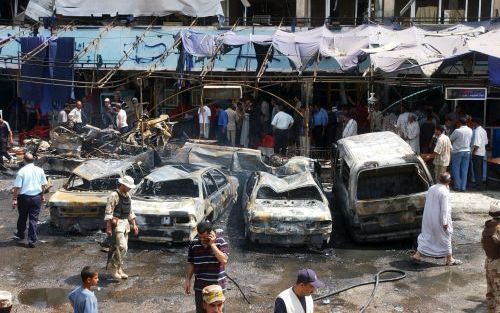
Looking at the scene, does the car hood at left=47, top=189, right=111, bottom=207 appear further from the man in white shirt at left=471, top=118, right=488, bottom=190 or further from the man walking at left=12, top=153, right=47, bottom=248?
the man in white shirt at left=471, top=118, right=488, bottom=190

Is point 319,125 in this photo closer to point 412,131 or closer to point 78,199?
point 412,131

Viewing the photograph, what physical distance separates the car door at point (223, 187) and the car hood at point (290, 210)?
4.53 ft

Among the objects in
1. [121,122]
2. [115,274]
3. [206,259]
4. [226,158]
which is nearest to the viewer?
[206,259]

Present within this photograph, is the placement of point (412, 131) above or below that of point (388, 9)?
below

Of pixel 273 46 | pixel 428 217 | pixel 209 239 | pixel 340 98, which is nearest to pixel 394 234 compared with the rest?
pixel 428 217

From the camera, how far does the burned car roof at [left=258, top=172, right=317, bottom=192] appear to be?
1313 centimetres

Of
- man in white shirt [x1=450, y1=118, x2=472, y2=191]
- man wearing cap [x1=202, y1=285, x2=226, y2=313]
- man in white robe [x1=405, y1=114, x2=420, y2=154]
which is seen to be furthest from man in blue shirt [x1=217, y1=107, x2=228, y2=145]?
man wearing cap [x1=202, y1=285, x2=226, y2=313]

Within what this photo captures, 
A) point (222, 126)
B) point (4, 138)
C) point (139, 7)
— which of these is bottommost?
point (4, 138)

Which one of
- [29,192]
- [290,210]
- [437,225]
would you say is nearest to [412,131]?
[290,210]

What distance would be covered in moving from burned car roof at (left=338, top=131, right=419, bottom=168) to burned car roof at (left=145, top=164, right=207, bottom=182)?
10.3 feet

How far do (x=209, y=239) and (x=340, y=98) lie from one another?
54.7 feet

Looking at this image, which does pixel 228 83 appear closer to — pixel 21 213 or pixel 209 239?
pixel 21 213

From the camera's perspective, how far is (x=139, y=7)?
24.2 m

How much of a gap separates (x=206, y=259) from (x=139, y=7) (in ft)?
60.3
